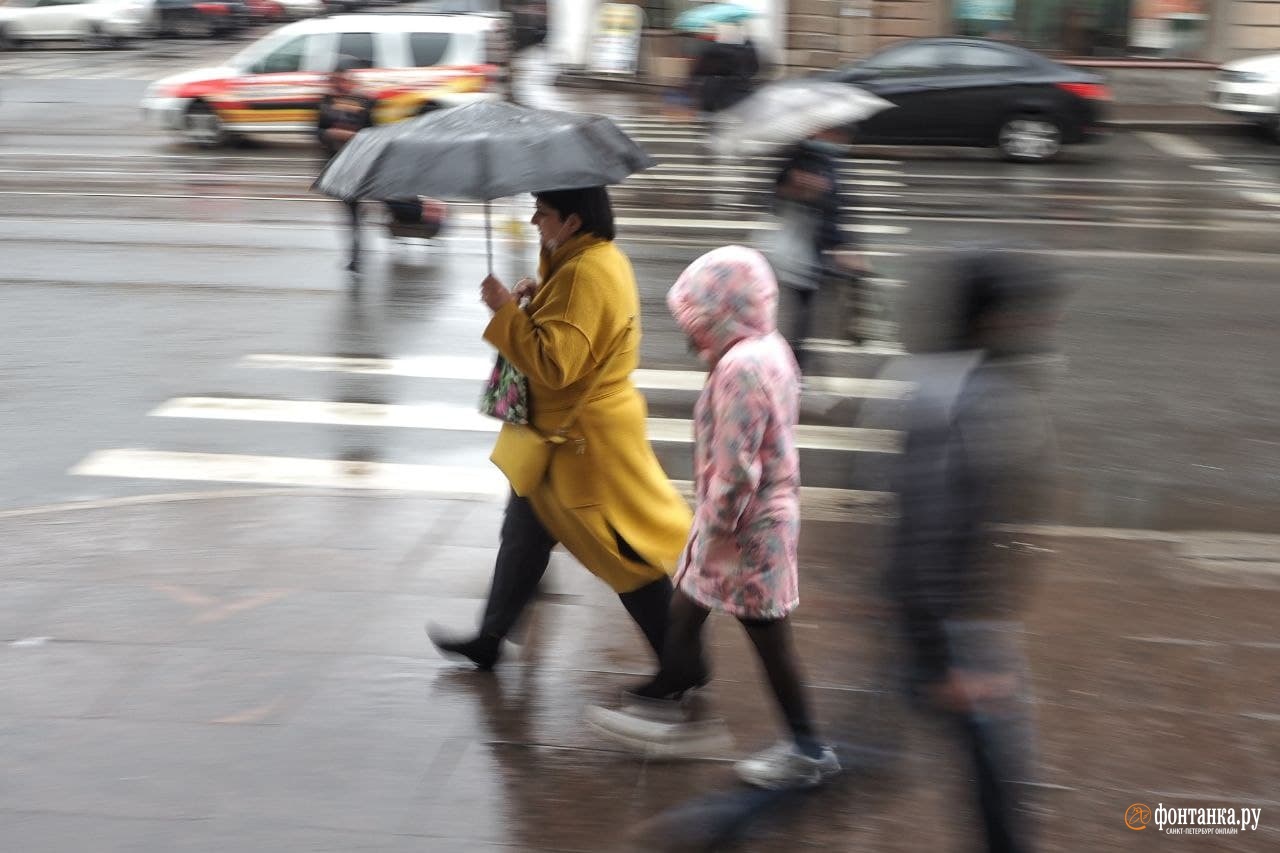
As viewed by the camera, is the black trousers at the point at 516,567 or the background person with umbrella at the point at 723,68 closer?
the black trousers at the point at 516,567

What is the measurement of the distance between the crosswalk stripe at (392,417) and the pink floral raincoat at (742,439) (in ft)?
13.4

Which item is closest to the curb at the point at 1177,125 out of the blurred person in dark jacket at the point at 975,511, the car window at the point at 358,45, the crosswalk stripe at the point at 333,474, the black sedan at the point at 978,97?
the black sedan at the point at 978,97

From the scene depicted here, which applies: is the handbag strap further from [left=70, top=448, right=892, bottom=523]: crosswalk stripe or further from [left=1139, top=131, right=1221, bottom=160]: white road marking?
[left=1139, top=131, right=1221, bottom=160]: white road marking

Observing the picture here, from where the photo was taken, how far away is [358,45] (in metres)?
20.6

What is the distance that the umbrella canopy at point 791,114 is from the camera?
26.7 ft

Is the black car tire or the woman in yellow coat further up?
the black car tire

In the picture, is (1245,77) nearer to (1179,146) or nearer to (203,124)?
(1179,146)

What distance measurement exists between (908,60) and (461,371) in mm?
12341

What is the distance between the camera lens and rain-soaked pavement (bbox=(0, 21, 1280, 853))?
432 centimetres

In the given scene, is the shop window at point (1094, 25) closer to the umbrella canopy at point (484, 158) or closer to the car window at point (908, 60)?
the car window at point (908, 60)

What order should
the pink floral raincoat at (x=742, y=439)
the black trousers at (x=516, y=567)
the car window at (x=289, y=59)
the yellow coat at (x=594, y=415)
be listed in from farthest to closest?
the car window at (x=289, y=59) < the black trousers at (x=516, y=567) < the yellow coat at (x=594, y=415) < the pink floral raincoat at (x=742, y=439)

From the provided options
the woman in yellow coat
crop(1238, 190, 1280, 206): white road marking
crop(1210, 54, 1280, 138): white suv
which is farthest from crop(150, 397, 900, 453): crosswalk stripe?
crop(1210, 54, 1280, 138): white suv

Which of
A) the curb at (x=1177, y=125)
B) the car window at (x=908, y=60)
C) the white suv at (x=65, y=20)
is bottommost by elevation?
the curb at (x=1177, y=125)

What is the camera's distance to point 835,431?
8477 mm
